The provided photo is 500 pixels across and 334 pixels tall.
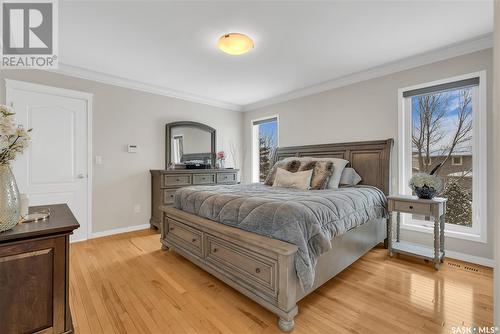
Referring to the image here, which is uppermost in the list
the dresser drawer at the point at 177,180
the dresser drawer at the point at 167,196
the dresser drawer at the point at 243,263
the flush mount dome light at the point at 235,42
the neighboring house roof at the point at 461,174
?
the flush mount dome light at the point at 235,42

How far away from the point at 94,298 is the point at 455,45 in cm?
439

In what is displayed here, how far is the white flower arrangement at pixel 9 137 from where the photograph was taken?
43.6 inches

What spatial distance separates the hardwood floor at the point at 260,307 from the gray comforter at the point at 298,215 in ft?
1.55

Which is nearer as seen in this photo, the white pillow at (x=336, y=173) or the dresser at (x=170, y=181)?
the white pillow at (x=336, y=173)

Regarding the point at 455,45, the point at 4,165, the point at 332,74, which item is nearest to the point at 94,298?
the point at 4,165

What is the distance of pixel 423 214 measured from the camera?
8.02 feet

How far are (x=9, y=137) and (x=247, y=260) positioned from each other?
5.32 feet

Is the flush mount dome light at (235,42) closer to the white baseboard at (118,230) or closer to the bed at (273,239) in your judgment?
the bed at (273,239)

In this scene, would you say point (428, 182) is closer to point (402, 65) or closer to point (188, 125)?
point (402, 65)

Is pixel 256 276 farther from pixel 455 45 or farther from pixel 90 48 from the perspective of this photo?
pixel 455 45

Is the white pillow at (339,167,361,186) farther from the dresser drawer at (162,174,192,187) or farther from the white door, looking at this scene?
the white door

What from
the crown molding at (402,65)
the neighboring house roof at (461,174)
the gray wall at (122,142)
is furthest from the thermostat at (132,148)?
the neighboring house roof at (461,174)

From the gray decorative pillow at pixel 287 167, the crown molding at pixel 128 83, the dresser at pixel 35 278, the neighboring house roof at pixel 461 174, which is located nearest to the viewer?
the dresser at pixel 35 278
